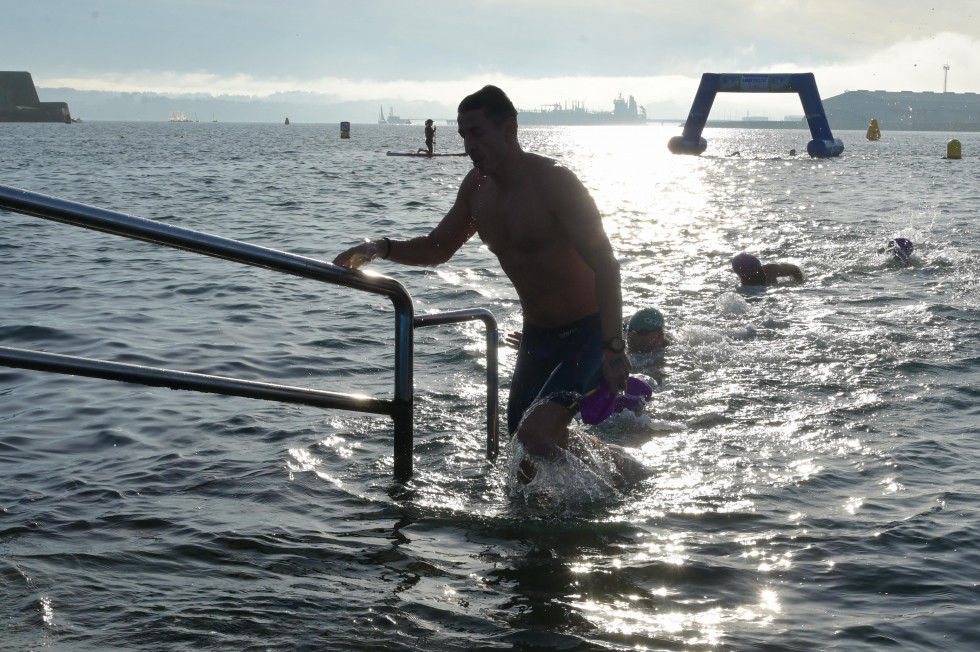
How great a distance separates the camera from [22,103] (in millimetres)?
148875

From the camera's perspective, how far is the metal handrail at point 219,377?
2.79 metres

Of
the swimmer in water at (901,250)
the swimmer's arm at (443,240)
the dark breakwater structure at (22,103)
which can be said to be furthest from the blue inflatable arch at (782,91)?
the dark breakwater structure at (22,103)

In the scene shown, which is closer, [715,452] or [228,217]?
[715,452]

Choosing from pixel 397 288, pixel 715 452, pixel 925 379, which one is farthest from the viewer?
pixel 925 379

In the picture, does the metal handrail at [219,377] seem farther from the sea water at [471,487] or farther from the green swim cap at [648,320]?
the green swim cap at [648,320]

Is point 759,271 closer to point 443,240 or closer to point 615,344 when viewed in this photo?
point 443,240

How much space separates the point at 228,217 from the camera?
66.3 feet

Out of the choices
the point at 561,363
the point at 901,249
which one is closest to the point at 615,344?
the point at 561,363

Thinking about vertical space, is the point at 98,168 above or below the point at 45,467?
above

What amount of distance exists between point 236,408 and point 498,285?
19.0ft

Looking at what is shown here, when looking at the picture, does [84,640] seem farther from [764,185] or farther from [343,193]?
[764,185]

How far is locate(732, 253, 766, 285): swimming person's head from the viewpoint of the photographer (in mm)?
11016

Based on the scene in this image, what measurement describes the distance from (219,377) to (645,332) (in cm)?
500

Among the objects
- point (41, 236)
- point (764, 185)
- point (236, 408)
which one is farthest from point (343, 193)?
point (236, 408)
